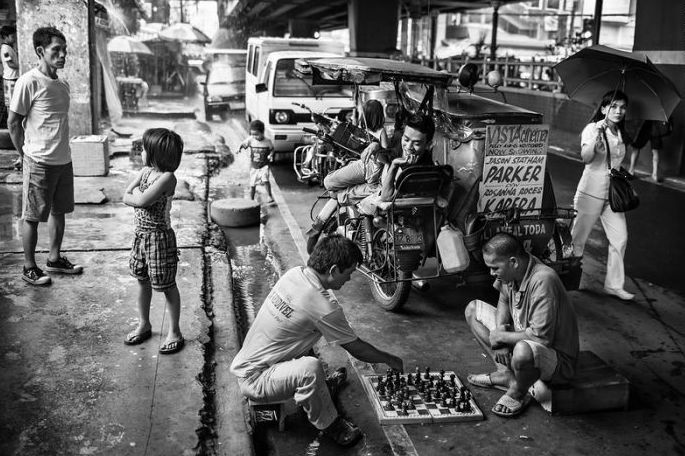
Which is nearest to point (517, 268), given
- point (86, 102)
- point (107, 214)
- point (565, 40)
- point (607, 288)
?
point (607, 288)

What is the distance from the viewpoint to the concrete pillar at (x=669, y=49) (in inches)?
498

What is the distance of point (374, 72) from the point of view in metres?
5.98

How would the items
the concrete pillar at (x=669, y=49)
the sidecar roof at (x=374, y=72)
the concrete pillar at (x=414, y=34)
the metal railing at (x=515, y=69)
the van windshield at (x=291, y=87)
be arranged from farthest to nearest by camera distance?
the concrete pillar at (x=414, y=34)
the metal railing at (x=515, y=69)
the concrete pillar at (x=669, y=49)
the van windshield at (x=291, y=87)
the sidecar roof at (x=374, y=72)

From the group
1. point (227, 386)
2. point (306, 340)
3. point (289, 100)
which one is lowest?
point (227, 386)

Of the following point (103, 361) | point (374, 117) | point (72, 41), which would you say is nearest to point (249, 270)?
point (374, 117)

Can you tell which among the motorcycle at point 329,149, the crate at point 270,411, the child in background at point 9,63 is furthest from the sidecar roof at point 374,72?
the child in background at point 9,63

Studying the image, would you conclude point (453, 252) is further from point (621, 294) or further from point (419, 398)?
point (621, 294)

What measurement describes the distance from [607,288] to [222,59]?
18.3 meters

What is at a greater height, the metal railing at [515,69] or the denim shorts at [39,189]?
the metal railing at [515,69]

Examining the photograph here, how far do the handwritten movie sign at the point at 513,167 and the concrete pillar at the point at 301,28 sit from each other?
113 ft

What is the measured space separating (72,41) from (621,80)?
8.89m

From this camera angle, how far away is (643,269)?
735cm

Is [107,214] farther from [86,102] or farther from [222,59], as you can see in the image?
[222,59]

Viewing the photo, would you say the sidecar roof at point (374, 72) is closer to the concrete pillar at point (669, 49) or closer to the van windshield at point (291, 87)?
the van windshield at point (291, 87)
